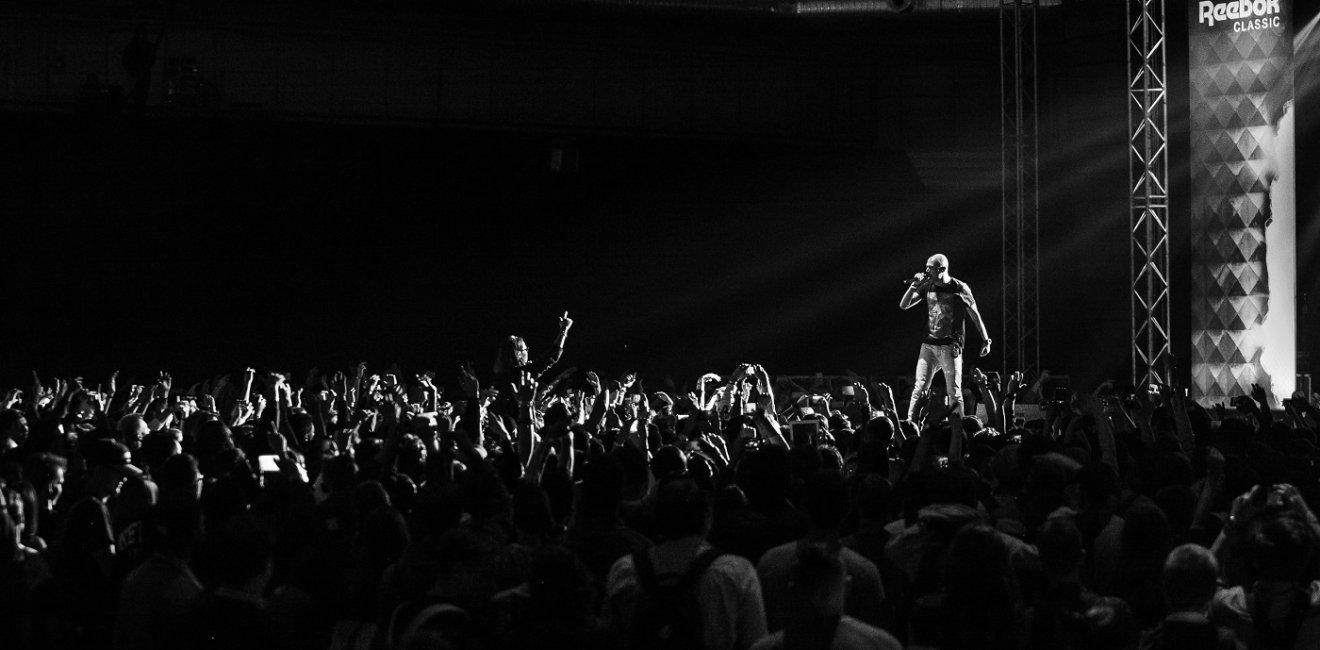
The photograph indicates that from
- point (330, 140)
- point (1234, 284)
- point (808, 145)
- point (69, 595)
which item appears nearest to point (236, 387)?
point (330, 140)

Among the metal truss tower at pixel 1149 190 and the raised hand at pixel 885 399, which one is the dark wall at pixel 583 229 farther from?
the raised hand at pixel 885 399

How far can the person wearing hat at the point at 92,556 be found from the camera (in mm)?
4332

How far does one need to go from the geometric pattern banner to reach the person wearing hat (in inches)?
625

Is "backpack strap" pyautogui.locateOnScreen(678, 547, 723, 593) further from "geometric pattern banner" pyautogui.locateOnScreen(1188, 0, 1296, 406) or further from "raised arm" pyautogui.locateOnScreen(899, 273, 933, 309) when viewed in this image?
"geometric pattern banner" pyautogui.locateOnScreen(1188, 0, 1296, 406)

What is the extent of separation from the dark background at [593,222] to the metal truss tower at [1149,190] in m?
0.52

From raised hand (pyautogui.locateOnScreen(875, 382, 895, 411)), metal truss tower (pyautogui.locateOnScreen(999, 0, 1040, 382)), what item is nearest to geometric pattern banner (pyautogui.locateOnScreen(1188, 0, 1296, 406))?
metal truss tower (pyautogui.locateOnScreen(999, 0, 1040, 382))

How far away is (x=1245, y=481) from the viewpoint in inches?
201

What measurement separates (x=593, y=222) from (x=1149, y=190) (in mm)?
9276

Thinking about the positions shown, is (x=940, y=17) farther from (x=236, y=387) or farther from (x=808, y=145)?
(x=236, y=387)

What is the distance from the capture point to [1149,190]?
56.5ft

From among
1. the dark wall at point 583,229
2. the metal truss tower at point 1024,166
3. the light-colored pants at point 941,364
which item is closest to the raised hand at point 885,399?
the light-colored pants at point 941,364

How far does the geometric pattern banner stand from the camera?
17906 millimetres

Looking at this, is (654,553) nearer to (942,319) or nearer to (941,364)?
(941,364)

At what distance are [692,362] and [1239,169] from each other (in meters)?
9.44
